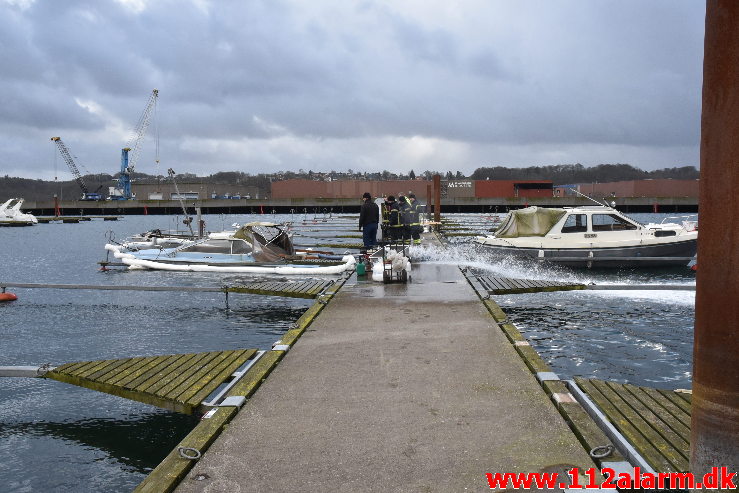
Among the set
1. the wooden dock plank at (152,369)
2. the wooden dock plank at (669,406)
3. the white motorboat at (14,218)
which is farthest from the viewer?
the white motorboat at (14,218)

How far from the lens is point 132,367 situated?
26.2 feet

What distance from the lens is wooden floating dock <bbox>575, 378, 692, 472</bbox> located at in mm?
4996

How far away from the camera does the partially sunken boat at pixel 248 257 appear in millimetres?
Result: 23375

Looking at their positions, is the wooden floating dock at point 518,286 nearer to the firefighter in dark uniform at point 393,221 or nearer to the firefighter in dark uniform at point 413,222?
the firefighter in dark uniform at point 393,221

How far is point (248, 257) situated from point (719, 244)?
74.3 ft

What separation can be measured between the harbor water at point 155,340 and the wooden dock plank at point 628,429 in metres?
5.15

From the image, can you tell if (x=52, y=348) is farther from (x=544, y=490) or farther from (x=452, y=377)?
(x=544, y=490)

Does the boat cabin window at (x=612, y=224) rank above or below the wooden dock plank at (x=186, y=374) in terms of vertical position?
above

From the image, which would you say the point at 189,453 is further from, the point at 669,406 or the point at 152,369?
the point at 669,406

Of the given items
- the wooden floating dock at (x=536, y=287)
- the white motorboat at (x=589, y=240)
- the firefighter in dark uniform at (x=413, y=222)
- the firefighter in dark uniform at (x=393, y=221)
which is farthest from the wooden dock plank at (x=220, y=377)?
the white motorboat at (x=589, y=240)

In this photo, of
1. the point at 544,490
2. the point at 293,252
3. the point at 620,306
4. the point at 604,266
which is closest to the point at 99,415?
the point at 544,490

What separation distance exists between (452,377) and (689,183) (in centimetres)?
13685

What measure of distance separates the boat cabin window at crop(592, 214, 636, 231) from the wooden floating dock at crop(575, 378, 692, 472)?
778 inches

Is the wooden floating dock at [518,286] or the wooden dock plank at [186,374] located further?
the wooden floating dock at [518,286]
